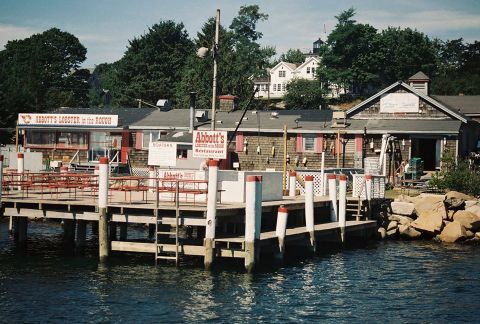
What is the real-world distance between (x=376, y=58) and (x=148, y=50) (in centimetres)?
3030

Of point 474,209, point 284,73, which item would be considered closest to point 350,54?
point 284,73

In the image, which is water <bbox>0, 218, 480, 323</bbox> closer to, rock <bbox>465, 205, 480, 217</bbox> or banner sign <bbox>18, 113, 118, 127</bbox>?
rock <bbox>465, 205, 480, 217</bbox>

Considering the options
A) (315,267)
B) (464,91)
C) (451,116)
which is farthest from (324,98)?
(315,267)

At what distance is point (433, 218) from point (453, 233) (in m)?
1.30

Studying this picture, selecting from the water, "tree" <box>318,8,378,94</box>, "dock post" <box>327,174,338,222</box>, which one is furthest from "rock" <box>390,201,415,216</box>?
"tree" <box>318,8,378,94</box>

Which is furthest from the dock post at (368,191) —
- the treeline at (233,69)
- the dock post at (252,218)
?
the treeline at (233,69)

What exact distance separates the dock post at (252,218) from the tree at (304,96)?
252 feet

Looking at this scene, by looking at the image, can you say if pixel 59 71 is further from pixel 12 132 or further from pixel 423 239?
pixel 423 239

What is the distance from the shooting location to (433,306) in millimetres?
23469

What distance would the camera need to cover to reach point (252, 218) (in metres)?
25.7

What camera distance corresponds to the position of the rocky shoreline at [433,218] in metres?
35.7

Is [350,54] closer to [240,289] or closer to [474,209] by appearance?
[474,209]

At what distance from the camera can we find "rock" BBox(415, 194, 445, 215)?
37094 millimetres

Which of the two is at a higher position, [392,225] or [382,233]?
[392,225]
